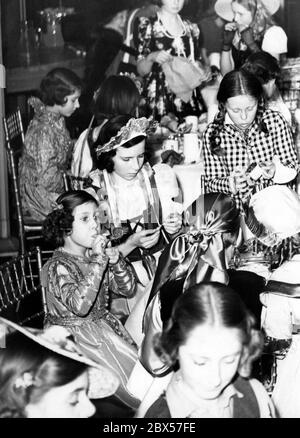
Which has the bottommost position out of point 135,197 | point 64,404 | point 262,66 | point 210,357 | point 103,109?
point 64,404

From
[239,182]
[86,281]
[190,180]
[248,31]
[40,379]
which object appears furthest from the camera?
[248,31]

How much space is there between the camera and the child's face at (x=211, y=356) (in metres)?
1.70

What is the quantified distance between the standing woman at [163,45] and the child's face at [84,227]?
1334 mm

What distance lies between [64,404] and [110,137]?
2.69ft

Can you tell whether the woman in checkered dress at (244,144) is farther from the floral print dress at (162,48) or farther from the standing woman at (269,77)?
the floral print dress at (162,48)

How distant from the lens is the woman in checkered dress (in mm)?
→ 2420

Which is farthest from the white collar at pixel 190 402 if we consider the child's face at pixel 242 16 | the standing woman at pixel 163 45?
the child's face at pixel 242 16

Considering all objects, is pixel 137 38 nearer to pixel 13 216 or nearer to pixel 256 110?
pixel 13 216

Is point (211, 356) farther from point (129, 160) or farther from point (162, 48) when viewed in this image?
point (162, 48)

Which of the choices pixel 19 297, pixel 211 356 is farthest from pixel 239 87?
pixel 211 356

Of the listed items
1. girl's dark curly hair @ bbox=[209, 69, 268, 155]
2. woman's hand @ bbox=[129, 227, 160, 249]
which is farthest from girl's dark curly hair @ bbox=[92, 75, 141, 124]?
woman's hand @ bbox=[129, 227, 160, 249]

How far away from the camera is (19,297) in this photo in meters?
2.24

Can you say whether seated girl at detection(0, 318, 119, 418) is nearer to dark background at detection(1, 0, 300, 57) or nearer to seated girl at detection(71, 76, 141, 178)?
seated girl at detection(71, 76, 141, 178)

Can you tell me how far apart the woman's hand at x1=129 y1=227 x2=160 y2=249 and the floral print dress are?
40.6 inches
